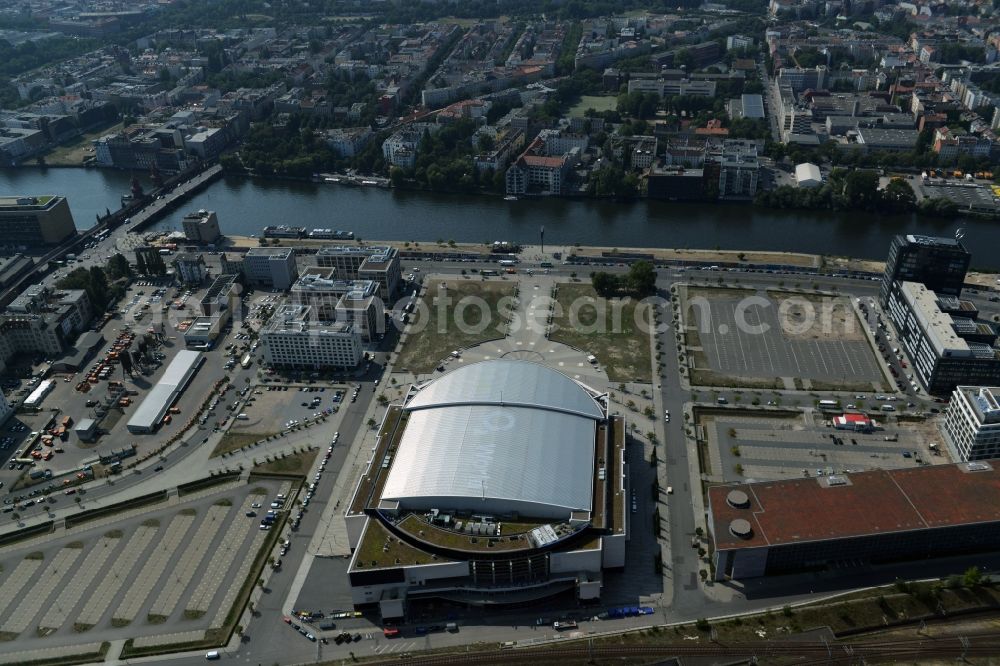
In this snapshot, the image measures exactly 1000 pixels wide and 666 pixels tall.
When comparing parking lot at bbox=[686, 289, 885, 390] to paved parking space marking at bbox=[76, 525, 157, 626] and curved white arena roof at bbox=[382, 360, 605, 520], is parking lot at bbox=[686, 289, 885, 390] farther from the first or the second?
paved parking space marking at bbox=[76, 525, 157, 626]

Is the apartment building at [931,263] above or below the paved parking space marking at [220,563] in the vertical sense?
above

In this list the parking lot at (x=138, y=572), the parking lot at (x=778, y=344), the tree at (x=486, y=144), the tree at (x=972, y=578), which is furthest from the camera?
the tree at (x=486, y=144)

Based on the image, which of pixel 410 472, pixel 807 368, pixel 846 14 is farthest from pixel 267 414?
pixel 846 14

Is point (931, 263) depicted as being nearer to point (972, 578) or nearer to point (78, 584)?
point (972, 578)

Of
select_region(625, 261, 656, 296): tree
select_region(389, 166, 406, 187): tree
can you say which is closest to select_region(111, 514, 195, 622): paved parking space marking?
select_region(625, 261, 656, 296): tree

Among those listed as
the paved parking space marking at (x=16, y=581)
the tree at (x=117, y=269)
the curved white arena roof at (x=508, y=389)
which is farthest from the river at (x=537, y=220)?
the paved parking space marking at (x=16, y=581)

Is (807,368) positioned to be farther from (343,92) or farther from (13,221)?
(343,92)

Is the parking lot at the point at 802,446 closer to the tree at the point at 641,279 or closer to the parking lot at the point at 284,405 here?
the tree at the point at 641,279
